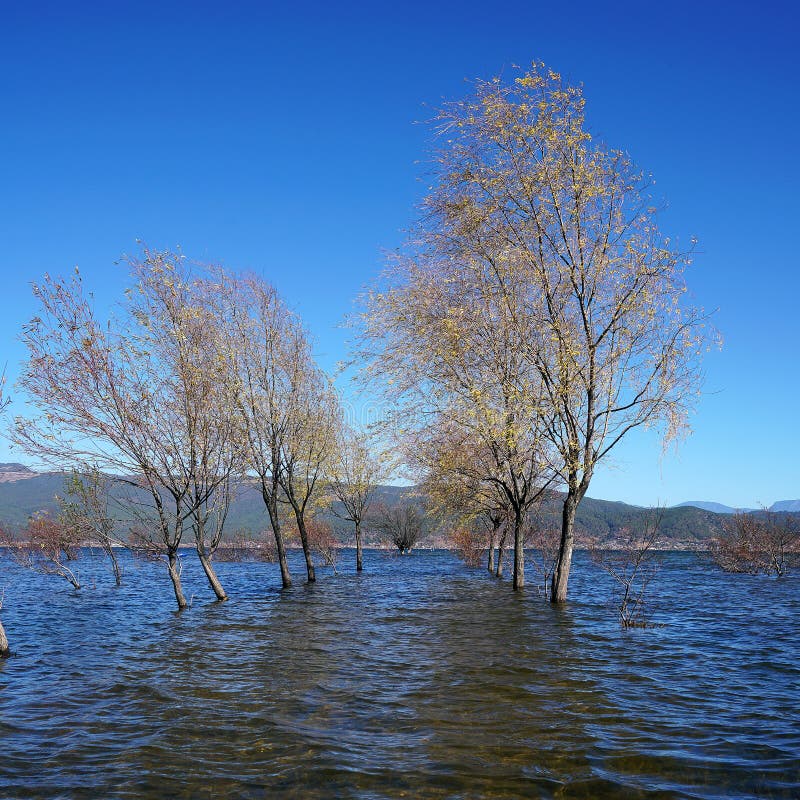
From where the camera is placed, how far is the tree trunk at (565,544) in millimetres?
18578

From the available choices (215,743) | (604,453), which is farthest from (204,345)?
(215,743)

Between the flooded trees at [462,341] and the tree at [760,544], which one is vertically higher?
the flooded trees at [462,341]

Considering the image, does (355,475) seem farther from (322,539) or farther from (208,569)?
(208,569)

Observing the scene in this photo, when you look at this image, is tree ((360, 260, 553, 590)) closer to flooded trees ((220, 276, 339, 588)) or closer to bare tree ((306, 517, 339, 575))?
flooded trees ((220, 276, 339, 588))

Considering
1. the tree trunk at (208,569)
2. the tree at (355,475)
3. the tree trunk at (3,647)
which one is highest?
the tree at (355,475)

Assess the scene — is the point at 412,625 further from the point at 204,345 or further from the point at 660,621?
the point at 204,345

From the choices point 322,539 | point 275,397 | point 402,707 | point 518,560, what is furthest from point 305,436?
point 322,539

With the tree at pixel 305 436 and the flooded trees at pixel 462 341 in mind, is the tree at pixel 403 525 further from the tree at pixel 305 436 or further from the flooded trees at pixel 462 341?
the flooded trees at pixel 462 341

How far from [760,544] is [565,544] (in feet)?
107

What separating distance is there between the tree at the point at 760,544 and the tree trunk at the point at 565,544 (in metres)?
27.7

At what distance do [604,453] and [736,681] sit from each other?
23.6ft

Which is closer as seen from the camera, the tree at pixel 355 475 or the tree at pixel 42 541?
the tree at pixel 42 541

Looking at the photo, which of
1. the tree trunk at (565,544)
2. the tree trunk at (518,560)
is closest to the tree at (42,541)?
the tree trunk at (518,560)

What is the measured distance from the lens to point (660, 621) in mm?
19828
